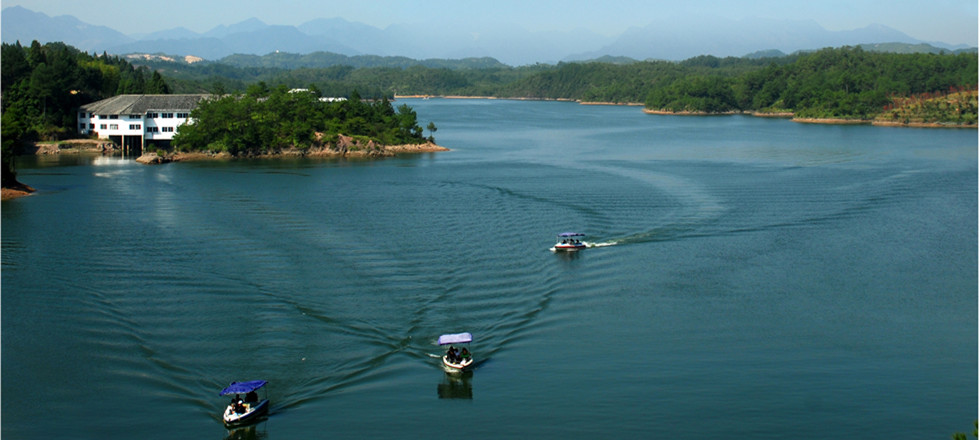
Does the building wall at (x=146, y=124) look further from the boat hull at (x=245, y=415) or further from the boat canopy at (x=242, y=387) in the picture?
the boat hull at (x=245, y=415)

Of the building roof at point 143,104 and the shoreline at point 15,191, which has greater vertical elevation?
the building roof at point 143,104

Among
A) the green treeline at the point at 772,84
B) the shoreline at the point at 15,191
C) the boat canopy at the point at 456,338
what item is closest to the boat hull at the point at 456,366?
the boat canopy at the point at 456,338

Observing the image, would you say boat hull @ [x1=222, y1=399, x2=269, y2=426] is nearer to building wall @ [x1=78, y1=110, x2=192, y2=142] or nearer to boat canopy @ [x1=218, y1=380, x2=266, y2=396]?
boat canopy @ [x1=218, y1=380, x2=266, y2=396]

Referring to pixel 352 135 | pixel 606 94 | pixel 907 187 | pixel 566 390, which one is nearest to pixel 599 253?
pixel 566 390

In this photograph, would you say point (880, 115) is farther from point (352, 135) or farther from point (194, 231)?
point (194, 231)

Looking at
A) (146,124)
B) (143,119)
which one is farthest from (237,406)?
(146,124)

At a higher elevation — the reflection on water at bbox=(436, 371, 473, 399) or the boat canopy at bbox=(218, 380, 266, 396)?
the boat canopy at bbox=(218, 380, 266, 396)

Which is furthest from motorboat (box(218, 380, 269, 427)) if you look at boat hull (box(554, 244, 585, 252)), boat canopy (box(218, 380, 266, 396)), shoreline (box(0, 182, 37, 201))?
shoreline (box(0, 182, 37, 201))
